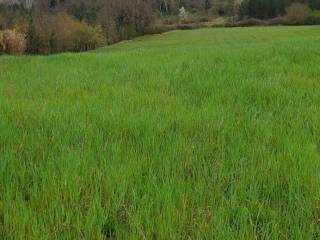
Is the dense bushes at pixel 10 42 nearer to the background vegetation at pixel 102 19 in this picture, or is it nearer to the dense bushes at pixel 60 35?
the background vegetation at pixel 102 19

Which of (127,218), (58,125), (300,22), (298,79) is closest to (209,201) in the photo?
(127,218)

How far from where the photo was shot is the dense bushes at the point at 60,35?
75750mm

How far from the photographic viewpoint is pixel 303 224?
2158 mm

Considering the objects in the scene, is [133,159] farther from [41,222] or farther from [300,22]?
[300,22]

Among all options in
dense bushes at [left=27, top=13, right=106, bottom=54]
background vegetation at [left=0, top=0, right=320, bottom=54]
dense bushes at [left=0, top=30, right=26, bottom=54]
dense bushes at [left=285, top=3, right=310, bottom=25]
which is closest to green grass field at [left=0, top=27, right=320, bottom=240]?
dense bushes at [left=0, top=30, right=26, bottom=54]

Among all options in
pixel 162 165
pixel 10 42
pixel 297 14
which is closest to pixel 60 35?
pixel 10 42

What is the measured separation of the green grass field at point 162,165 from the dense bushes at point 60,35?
74.2 meters

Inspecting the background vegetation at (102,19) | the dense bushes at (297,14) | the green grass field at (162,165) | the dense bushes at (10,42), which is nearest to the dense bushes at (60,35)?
the background vegetation at (102,19)

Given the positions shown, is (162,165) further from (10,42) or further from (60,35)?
(60,35)

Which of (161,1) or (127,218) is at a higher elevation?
(161,1)

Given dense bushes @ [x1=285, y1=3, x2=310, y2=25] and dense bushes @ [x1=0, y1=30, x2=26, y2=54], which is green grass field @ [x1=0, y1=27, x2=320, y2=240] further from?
dense bushes @ [x1=285, y1=3, x2=310, y2=25]

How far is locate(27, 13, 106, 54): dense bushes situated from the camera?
249 ft

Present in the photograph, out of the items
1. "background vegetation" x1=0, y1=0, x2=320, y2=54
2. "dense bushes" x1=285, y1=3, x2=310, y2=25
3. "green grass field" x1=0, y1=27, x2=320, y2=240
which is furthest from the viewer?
"dense bushes" x1=285, y1=3, x2=310, y2=25

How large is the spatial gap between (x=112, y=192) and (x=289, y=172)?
1279mm
